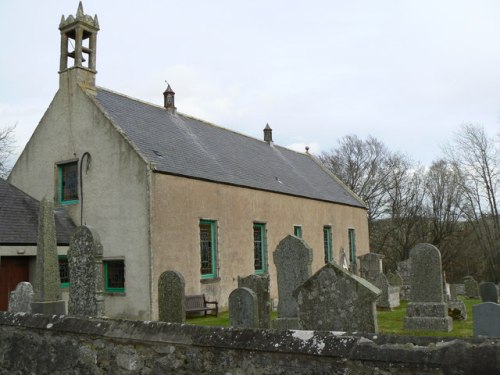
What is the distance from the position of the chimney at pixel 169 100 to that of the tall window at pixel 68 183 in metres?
6.07

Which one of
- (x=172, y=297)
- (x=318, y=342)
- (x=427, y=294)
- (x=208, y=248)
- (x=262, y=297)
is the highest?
(x=208, y=248)

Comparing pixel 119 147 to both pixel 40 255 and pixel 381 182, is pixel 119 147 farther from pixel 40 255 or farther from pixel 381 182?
pixel 381 182

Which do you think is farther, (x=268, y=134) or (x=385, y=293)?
(x=268, y=134)

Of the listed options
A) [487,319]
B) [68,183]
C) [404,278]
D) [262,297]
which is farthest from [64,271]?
[404,278]

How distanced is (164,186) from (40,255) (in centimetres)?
624

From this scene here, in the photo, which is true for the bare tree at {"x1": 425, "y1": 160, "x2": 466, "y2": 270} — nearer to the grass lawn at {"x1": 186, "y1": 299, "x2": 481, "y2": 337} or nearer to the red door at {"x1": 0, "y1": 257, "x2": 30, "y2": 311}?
the grass lawn at {"x1": 186, "y1": 299, "x2": 481, "y2": 337}

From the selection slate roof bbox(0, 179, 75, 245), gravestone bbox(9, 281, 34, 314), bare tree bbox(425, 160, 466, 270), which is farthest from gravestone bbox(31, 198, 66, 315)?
bare tree bbox(425, 160, 466, 270)

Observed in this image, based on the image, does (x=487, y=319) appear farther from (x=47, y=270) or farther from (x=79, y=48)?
(x=79, y=48)

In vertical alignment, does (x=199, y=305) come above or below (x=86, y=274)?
below

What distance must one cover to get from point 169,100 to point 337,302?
56.9 feet

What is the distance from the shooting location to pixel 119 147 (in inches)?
664

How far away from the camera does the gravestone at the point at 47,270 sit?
10.6 meters

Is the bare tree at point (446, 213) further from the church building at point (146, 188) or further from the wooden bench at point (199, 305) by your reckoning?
the wooden bench at point (199, 305)

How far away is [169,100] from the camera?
23.1 m
